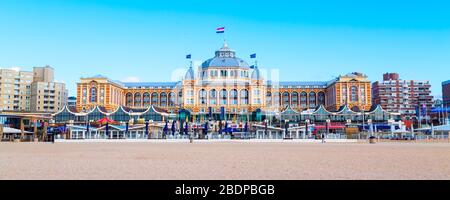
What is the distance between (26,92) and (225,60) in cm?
7841

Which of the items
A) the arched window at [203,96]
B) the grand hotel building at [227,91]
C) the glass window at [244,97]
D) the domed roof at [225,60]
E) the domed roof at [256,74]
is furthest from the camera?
the domed roof at [225,60]

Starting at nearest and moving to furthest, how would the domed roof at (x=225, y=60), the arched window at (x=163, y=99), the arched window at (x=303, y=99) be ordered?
the domed roof at (x=225, y=60) < the arched window at (x=303, y=99) < the arched window at (x=163, y=99)

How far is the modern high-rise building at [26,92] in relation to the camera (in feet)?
618

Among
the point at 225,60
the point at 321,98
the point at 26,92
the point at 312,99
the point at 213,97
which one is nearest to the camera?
the point at 213,97

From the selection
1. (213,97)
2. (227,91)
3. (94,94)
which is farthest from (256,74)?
(94,94)

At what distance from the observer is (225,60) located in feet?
583

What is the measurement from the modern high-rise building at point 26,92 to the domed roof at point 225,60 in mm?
61299

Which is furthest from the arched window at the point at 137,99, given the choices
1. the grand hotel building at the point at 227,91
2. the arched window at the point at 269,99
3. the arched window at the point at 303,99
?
the arched window at the point at 303,99

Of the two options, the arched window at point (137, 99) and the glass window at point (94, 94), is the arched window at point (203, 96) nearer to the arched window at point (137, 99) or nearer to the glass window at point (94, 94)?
the arched window at point (137, 99)

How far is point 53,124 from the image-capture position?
13988 centimetres

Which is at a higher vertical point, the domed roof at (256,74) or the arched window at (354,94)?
the domed roof at (256,74)

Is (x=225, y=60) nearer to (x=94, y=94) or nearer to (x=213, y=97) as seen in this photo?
(x=213, y=97)

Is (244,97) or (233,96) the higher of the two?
(233,96)
